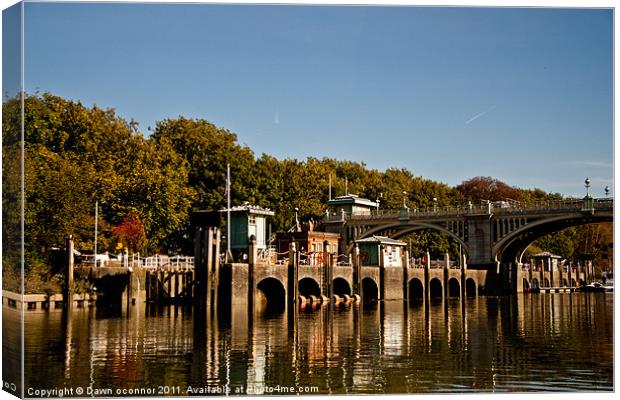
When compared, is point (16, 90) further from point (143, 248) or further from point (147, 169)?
point (147, 169)

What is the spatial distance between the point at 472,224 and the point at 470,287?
14.2 ft

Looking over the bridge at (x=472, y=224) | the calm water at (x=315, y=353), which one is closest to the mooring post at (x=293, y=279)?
the calm water at (x=315, y=353)

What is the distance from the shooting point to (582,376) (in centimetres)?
1415

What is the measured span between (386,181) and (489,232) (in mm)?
9951

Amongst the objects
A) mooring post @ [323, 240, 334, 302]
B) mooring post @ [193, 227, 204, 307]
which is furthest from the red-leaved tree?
mooring post @ [323, 240, 334, 302]

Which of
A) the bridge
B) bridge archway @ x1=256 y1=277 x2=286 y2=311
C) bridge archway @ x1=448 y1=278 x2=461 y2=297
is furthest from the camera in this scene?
the bridge

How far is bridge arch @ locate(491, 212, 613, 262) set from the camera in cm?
4794

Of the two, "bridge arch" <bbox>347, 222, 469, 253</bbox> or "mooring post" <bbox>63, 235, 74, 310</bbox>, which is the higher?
"bridge arch" <bbox>347, 222, 469, 253</bbox>

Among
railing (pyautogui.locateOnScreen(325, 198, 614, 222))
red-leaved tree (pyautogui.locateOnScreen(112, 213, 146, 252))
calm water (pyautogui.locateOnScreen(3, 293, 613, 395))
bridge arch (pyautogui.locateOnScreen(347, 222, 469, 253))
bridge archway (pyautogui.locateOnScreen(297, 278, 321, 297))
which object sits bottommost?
calm water (pyautogui.locateOnScreen(3, 293, 613, 395))

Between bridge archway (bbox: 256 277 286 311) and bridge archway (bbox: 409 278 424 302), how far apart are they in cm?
1334

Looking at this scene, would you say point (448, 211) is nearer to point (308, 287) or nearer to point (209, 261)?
point (308, 287)

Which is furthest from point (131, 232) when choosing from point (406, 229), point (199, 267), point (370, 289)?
point (406, 229)

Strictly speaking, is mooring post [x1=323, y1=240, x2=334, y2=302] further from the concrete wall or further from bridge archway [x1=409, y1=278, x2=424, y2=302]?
bridge archway [x1=409, y1=278, x2=424, y2=302]

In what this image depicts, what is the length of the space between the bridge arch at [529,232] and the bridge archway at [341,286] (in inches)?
533
